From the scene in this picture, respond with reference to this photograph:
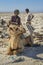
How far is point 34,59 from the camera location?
12062 millimetres

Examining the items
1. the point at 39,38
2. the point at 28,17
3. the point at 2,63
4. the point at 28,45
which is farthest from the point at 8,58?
the point at 39,38

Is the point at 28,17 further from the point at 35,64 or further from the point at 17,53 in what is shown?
the point at 35,64

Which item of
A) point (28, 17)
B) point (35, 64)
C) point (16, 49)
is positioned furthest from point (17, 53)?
point (28, 17)

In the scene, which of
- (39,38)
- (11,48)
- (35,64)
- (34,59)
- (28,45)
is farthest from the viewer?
(39,38)

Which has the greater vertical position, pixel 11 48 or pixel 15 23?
pixel 15 23

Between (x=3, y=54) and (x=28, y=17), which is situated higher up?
(x=28, y=17)

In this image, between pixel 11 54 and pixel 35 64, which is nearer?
pixel 35 64

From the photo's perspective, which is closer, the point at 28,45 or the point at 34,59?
the point at 34,59

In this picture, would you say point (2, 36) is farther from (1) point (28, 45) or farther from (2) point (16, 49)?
(2) point (16, 49)

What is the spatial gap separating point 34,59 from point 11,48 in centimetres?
134

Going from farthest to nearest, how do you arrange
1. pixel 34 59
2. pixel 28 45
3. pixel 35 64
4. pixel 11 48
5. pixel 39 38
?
pixel 39 38, pixel 28 45, pixel 11 48, pixel 34 59, pixel 35 64

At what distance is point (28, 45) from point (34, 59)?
3623 mm

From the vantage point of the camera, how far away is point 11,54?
1286 cm

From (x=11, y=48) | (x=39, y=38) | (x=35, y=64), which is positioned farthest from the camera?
(x=39, y=38)
